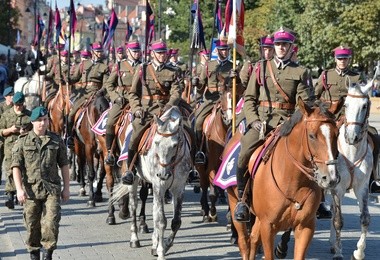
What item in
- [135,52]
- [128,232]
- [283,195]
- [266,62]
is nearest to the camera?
[283,195]

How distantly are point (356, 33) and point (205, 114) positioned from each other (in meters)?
37.5

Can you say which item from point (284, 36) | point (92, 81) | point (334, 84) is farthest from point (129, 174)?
point (92, 81)

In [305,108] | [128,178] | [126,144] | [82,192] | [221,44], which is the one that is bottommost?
[82,192]

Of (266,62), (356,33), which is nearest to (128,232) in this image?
(266,62)

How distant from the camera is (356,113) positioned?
1258 cm

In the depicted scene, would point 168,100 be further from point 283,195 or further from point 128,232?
point 283,195

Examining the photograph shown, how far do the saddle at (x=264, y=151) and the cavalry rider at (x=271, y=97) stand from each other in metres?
0.08

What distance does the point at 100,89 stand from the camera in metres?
20.0

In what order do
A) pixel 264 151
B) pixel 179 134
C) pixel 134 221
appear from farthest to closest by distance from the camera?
pixel 134 221 → pixel 179 134 → pixel 264 151

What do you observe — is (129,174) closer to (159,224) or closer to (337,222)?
(159,224)

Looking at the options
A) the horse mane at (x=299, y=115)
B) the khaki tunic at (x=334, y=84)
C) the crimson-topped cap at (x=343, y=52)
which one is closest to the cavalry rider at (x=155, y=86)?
the khaki tunic at (x=334, y=84)

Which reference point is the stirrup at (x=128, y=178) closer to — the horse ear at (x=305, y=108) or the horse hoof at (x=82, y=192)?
the horse ear at (x=305, y=108)

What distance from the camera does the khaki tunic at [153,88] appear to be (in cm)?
1446

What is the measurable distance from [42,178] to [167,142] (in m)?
1.86
